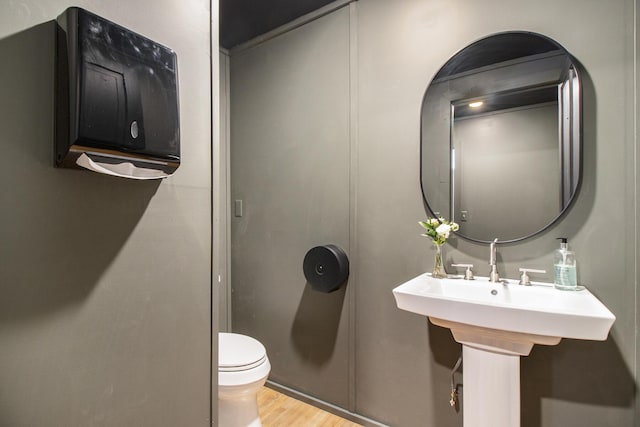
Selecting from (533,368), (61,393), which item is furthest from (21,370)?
(533,368)

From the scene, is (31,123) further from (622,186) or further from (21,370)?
(622,186)

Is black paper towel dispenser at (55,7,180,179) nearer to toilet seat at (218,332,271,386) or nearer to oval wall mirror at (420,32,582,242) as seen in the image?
toilet seat at (218,332,271,386)

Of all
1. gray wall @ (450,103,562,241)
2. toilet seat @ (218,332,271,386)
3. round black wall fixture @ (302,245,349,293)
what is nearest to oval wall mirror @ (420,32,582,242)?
gray wall @ (450,103,562,241)

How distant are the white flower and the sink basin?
21cm

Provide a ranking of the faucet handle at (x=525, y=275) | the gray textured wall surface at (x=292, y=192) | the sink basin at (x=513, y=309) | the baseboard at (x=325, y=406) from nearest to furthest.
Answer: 1. the sink basin at (x=513, y=309)
2. the faucet handle at (x=525, y=275)
3. the baseboard at (x=325, y=406)
4. the gray textured wall surface at (x=292, y=192)

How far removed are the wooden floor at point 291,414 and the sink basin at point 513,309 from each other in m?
1.02

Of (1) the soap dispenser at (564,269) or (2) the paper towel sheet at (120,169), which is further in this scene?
(1) the soap dispenser at (564,269)

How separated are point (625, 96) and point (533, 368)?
1.16 metres

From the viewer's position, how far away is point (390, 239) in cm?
172

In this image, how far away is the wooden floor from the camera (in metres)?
1.79

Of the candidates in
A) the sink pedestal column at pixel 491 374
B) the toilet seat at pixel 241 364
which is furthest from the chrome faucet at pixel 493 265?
the toilet seat at pixel 241 364

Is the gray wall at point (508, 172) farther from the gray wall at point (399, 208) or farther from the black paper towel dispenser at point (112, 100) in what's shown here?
the black paper towel dispenser at point (112, 100)

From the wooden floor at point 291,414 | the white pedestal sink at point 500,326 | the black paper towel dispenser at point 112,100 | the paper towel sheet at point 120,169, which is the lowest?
the wooden floor at point 291,414

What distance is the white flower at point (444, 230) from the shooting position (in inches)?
57.0
